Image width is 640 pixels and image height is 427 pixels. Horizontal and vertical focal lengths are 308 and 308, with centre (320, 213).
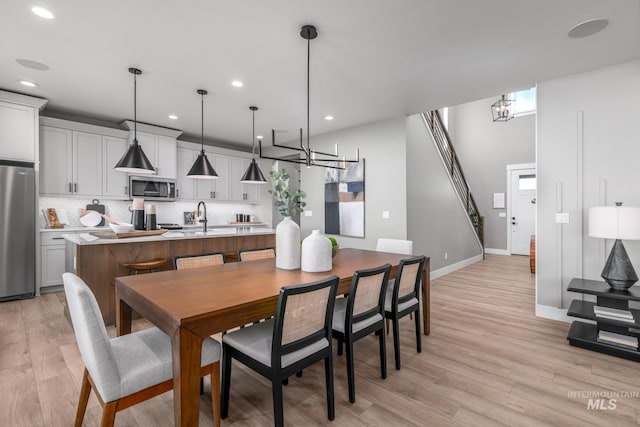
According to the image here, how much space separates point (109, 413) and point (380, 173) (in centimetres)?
429

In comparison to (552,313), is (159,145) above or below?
above

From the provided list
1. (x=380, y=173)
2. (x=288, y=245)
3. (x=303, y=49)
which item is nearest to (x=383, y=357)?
(x=288, y=245)

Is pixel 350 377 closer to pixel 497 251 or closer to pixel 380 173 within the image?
pixel 380 173

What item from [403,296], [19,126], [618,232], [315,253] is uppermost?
[19,126]

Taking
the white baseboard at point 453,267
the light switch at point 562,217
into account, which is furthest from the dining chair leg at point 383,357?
the white baseboard at point 453,267

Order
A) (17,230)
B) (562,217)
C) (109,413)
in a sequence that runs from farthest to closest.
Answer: (17,230), (562,217), (109,413)

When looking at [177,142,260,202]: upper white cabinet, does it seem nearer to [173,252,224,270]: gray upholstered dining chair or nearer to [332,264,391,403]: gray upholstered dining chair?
[173,252,224,270]: gray upholstered dining chair

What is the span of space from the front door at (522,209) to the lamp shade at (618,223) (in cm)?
547

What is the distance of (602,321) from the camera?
8.64 ft

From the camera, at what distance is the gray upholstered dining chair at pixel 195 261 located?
8.24 feet

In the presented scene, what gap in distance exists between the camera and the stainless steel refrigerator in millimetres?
3844

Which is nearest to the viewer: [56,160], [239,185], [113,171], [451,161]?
[56,160]

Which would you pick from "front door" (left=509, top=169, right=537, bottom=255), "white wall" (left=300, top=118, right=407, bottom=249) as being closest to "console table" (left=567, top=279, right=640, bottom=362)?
"white wall" (left=300, top=118, right=407, bottom=249)

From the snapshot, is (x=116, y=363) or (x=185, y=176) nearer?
(x=116, y=363)
